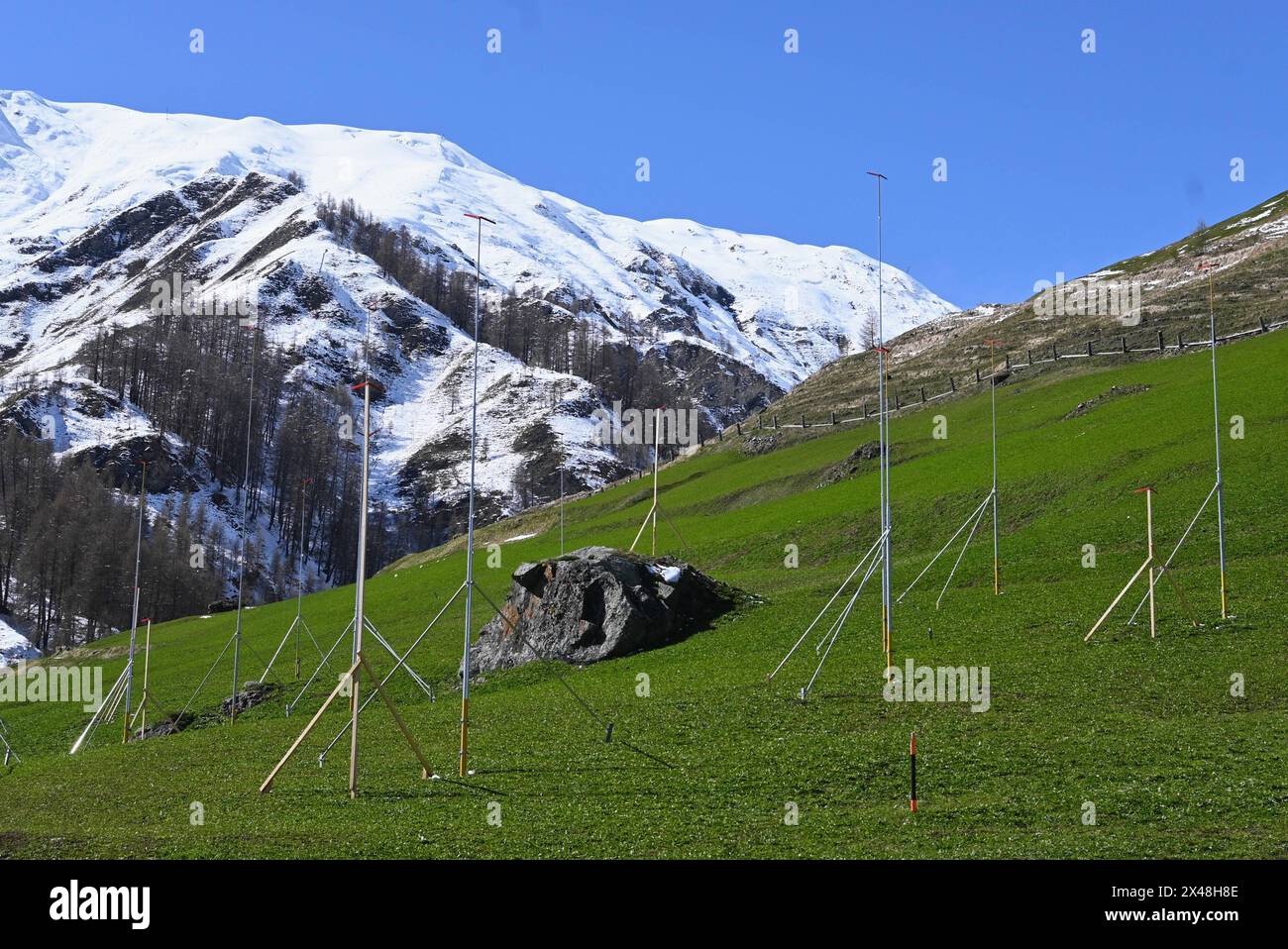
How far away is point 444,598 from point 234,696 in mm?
25996

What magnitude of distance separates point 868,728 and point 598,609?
23402 millimetres

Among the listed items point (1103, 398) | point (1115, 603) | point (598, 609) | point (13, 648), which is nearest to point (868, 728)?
point (1115, 603)

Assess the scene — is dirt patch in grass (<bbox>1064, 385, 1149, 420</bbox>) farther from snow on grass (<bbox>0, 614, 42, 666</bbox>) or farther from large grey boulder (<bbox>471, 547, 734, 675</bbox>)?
snow on grass (<bbox>0, 614, 42, 666</bbox>)

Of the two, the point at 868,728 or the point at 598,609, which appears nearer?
the point at 868,728

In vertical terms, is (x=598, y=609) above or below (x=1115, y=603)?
below

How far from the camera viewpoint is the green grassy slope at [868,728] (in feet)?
71.6

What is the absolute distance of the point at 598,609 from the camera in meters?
52.9

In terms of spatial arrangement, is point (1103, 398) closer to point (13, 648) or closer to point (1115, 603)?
point (1115, 603)

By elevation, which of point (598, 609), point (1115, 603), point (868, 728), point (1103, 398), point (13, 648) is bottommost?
point (13, 648)

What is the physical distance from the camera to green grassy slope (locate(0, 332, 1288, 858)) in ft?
71.6

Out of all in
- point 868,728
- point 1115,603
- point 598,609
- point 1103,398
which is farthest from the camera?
point 1103,398

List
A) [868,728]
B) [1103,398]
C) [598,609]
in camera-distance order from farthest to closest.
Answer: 1. [1103,398]
2. [598,609]
3. [868,728]
